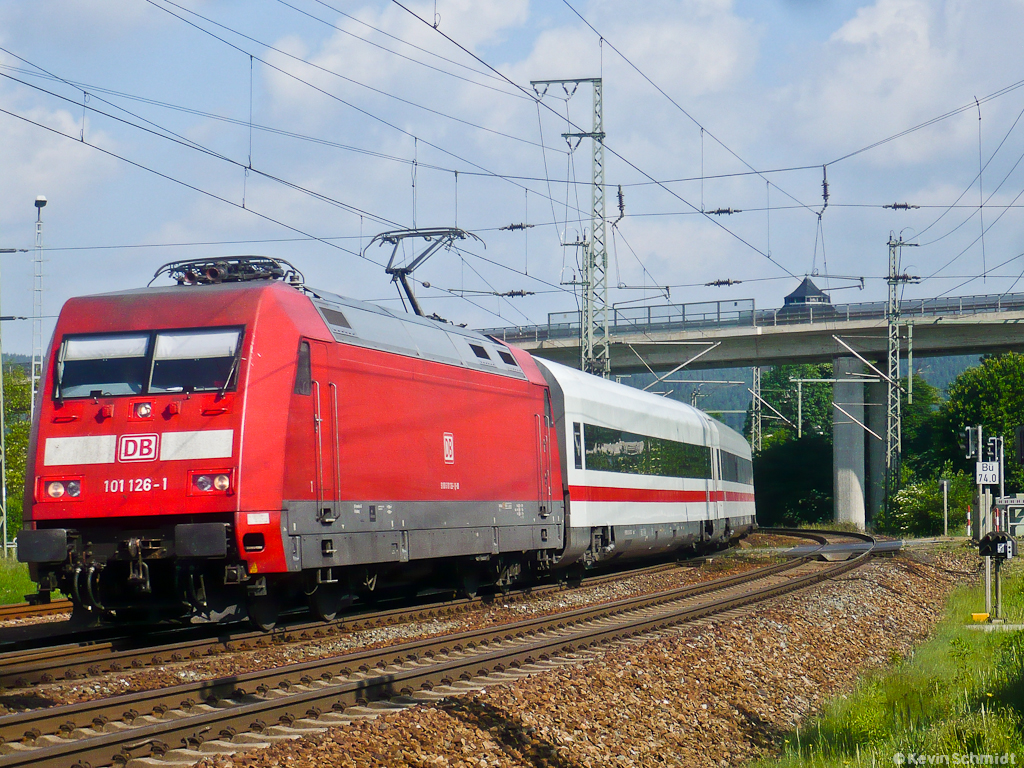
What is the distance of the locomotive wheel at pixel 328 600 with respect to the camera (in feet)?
41.9

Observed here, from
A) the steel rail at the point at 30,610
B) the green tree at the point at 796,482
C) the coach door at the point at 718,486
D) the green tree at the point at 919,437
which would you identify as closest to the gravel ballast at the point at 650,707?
the steel rail at the point at 30,610

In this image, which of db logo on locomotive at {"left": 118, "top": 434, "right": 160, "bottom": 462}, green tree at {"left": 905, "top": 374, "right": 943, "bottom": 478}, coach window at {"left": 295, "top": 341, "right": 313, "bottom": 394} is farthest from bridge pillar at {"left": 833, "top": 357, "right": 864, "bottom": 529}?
db logo on locomotive at {"left": 118, "top": 434, "right": 160, "bottom": 462}

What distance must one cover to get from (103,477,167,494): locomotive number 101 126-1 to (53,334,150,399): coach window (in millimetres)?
935

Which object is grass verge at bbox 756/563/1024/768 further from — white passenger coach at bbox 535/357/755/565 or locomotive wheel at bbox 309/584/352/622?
white passenger coach at bbox 535/357/755/565

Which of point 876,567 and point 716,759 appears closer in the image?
point 716,759

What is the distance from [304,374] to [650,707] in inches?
198

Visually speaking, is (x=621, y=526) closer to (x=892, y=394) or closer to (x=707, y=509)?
(x=707, y=509)

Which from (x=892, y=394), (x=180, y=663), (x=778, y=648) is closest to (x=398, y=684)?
(x=180, y=663)

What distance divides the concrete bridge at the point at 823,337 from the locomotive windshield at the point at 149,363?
103ft

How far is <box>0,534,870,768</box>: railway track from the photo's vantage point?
676 centimetres

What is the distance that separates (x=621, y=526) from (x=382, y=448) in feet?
28.1

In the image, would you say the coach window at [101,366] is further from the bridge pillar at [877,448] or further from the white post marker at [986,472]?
the bridge pillar at [877,448]

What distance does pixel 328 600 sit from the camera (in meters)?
13.0

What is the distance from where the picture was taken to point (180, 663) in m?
10.1
